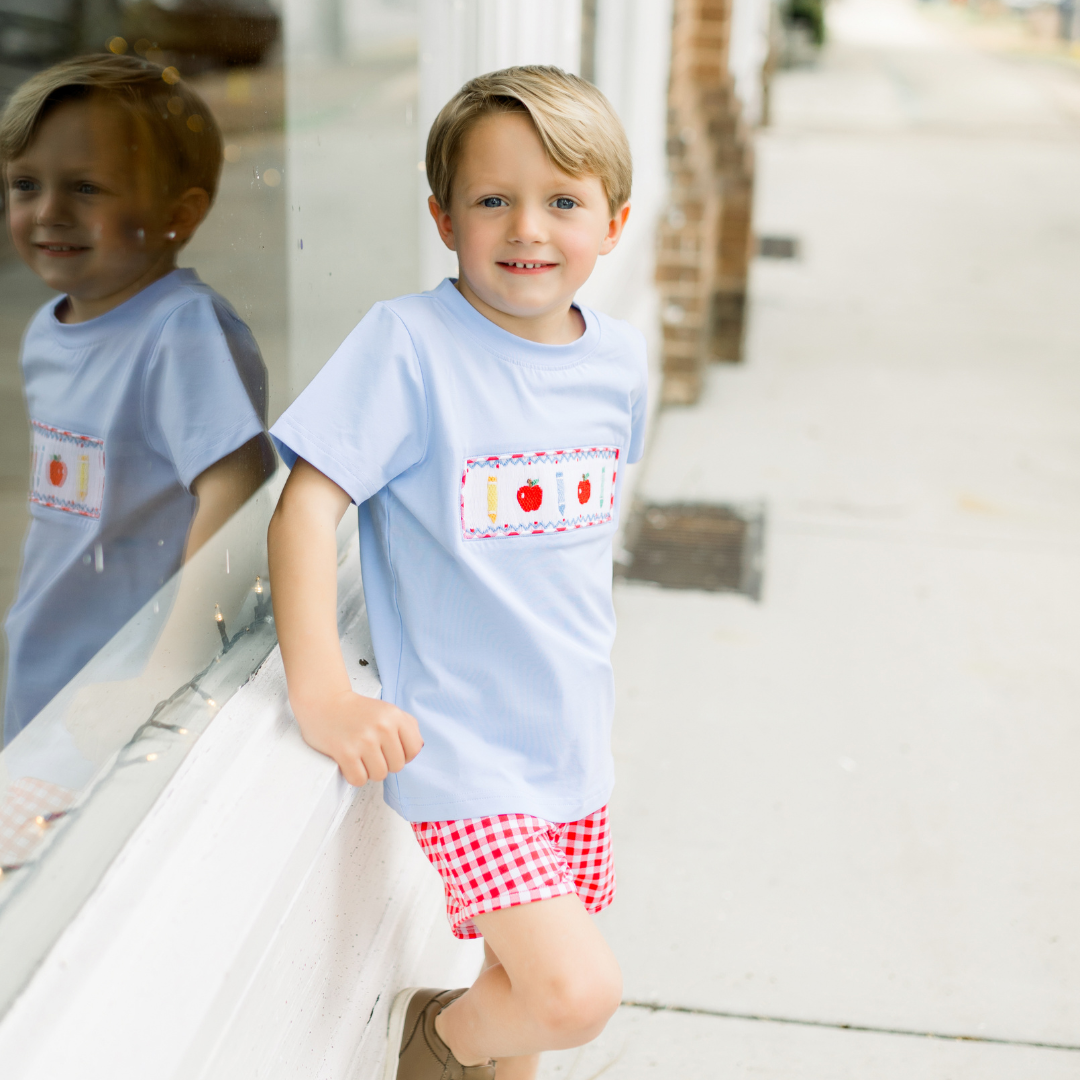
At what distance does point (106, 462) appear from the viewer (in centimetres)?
129

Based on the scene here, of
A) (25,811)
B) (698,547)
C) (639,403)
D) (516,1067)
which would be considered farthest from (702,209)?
(25,811)

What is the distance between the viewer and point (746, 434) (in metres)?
4.85

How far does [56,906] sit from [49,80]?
0.74 m

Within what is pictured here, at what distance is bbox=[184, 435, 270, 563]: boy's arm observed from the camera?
1.45 meters

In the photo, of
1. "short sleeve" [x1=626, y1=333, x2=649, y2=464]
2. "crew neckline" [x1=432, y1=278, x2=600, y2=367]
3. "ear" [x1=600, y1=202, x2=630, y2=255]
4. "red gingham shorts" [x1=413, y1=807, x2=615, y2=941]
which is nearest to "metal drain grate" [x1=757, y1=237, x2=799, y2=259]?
"short sleeve" [x1=626, y1=333, x2=649, y2=464]

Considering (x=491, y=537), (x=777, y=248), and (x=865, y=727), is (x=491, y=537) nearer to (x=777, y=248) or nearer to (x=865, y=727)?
(x=865, y=727)

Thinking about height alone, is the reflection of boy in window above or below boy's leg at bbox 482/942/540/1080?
above

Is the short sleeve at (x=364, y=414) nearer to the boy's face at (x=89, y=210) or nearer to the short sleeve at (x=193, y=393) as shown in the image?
the short sleeve at (x=193, y=393)

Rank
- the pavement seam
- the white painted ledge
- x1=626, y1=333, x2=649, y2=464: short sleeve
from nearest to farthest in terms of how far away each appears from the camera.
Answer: the white painted ledge → x1=626, y1=333, x2=649, y2=464: short sleeve → the pavement seam

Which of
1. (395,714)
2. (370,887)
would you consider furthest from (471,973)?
(395,714)

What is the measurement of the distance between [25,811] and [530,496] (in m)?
0.67

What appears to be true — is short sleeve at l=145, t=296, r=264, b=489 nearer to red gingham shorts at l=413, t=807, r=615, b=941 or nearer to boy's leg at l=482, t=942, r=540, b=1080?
red gingham shorts at l=413, t=807, r=615, b=941

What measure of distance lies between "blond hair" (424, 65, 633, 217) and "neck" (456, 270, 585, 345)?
12cm

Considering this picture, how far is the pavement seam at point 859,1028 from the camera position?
2000 mm
